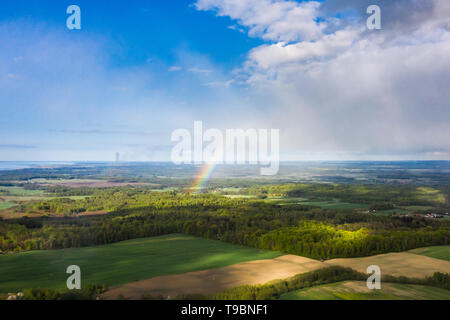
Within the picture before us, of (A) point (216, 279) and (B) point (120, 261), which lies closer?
(A) point (216, 279)

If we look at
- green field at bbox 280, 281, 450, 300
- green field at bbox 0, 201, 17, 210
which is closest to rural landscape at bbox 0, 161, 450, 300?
green field at bbox 280, 281, 450, 300

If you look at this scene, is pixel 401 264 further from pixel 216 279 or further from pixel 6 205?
pixel 6 205

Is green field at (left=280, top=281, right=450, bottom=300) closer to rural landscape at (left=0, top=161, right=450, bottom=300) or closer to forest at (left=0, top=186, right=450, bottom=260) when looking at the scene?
rural landscape at (left=0, top=161, right=450, bottom=300)

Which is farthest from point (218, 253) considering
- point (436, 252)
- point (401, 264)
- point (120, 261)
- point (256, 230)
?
point (436, 252)

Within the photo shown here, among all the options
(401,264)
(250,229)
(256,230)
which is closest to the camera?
(401,264)

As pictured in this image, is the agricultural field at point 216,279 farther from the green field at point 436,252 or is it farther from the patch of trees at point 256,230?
the green field at point 436,252
